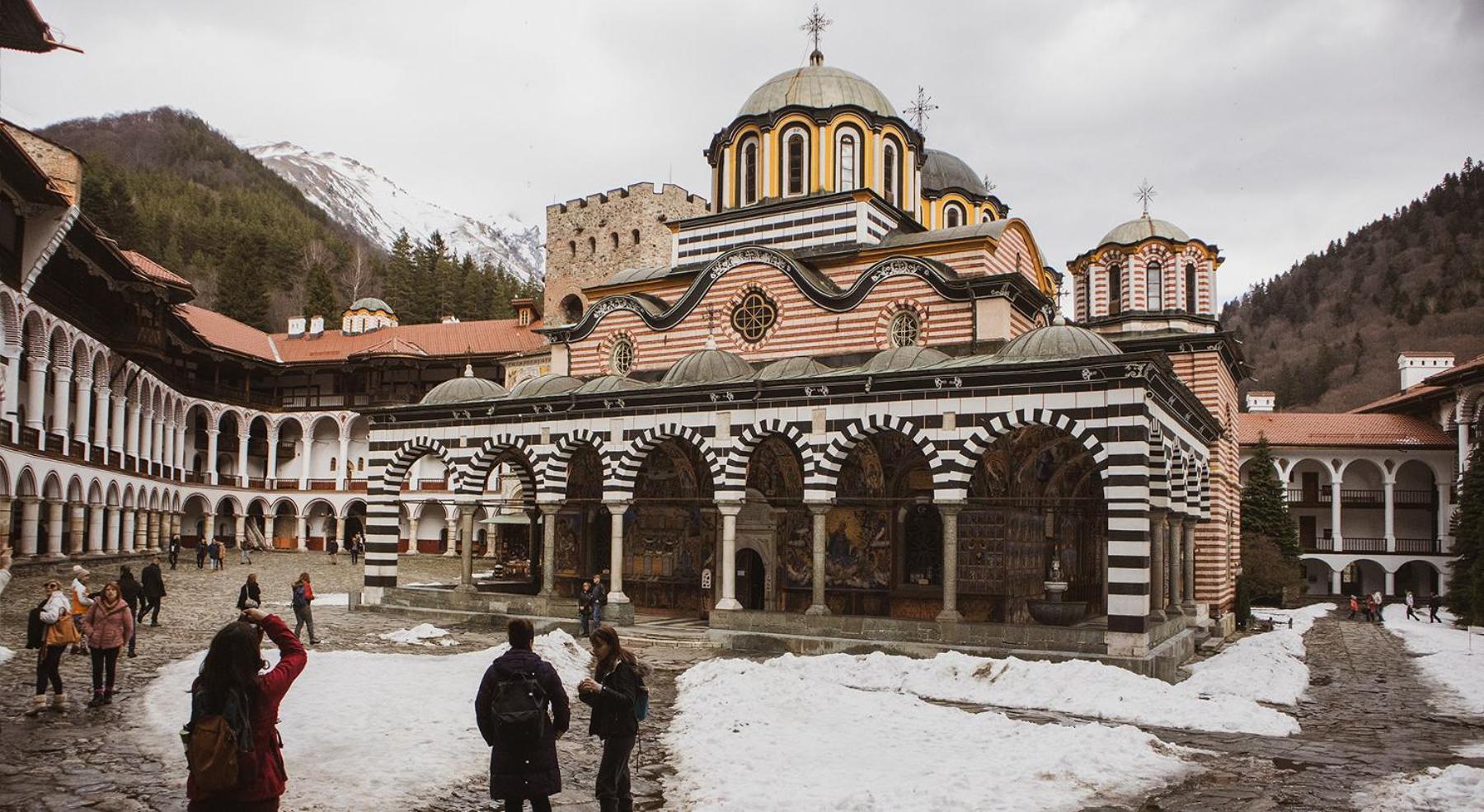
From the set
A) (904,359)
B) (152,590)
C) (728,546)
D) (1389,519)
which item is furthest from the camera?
(1389,519)

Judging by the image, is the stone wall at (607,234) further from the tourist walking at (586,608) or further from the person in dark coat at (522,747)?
the person in dark coat at (522,747)

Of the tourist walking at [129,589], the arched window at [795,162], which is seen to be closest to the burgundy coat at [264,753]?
the tourist walking at [129,589]

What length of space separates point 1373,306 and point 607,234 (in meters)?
75.9

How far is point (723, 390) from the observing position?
20.2m

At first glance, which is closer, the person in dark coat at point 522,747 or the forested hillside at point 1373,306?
the person in dark coat at point 522,747

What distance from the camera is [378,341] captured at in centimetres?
5134

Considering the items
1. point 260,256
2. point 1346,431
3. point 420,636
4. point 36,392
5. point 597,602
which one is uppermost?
point 260,256

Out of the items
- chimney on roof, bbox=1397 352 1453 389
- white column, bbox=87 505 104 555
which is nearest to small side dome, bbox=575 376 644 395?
white column, bbox=87 505 104 555

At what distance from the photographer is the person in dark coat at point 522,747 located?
6.25m

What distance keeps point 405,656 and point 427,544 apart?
3714 cm

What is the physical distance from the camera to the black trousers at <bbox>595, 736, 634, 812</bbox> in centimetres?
699

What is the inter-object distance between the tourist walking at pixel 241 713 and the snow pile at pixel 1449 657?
14.5 m

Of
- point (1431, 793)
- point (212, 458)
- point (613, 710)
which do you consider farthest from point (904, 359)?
point (212, 458)

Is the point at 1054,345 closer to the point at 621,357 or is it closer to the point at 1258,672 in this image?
the point at 1258,672
